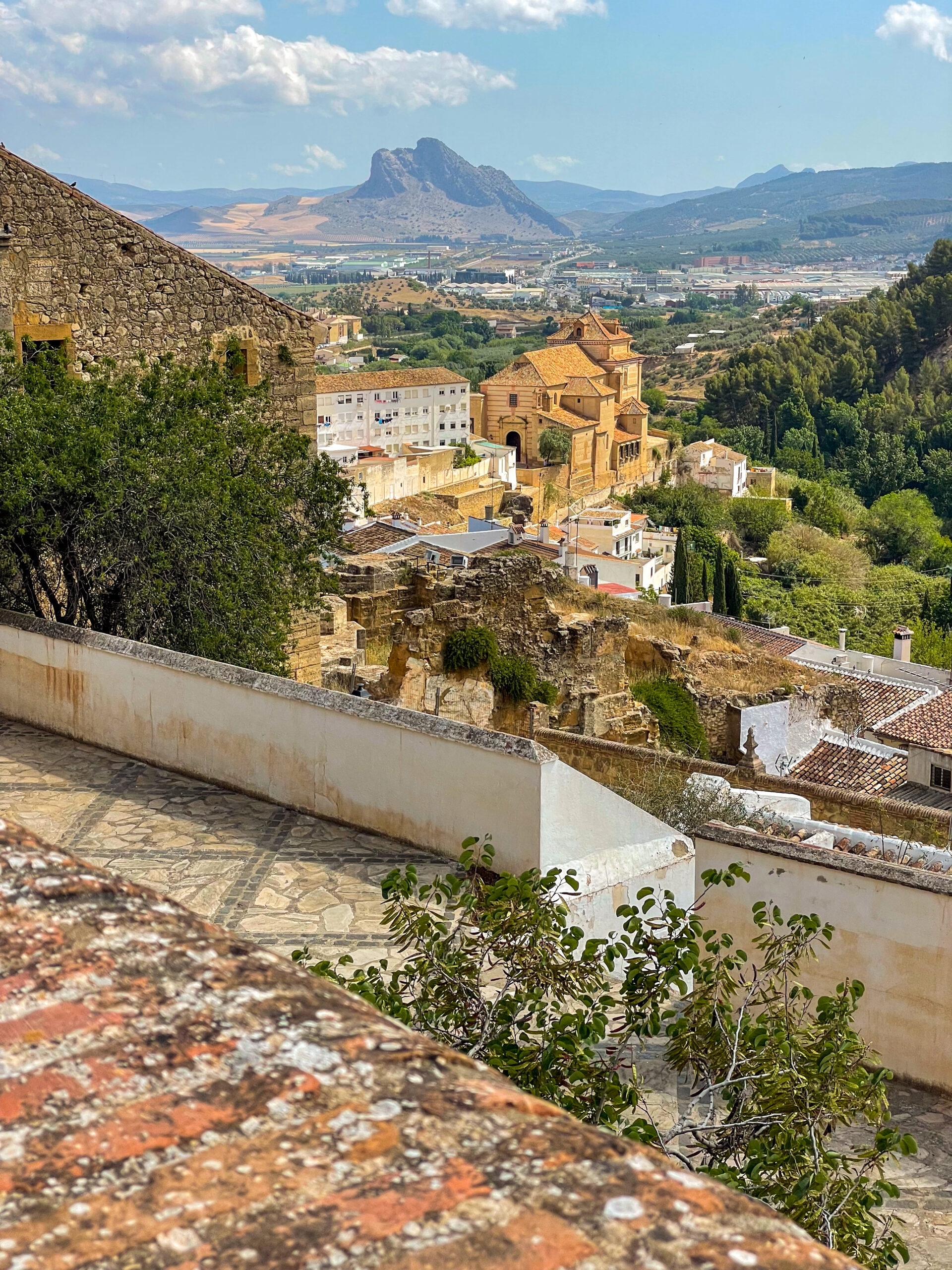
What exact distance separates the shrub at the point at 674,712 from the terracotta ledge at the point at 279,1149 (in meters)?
18.1

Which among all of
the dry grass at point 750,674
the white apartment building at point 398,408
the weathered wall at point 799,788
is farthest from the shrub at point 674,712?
the white apartment building at point 398,408

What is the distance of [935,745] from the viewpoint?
785 inches

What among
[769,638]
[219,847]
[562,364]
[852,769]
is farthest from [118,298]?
[562,364]

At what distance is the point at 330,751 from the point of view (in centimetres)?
543

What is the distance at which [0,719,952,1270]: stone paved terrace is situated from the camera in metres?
4.49

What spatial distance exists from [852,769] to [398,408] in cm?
6176

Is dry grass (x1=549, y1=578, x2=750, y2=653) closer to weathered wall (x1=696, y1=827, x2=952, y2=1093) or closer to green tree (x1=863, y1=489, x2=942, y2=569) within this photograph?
weathered wall (x1=696, y1=827, x2=952, y2=1093)

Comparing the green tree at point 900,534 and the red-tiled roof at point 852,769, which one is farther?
the green tree at point 900,534

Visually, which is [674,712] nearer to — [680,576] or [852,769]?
[852,769]

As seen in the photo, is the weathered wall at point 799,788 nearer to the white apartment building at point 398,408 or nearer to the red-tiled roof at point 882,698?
the red-tiled roof at point 882,698

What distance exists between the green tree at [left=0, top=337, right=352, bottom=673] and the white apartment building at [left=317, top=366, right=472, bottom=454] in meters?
66.3

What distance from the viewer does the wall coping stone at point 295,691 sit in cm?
481

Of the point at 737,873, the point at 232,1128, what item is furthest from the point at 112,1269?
the point at 737,873

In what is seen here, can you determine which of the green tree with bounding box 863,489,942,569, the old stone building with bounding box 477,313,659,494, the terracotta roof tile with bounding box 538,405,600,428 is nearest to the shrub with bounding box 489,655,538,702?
the green tree with bounding box 863,489,942,569
